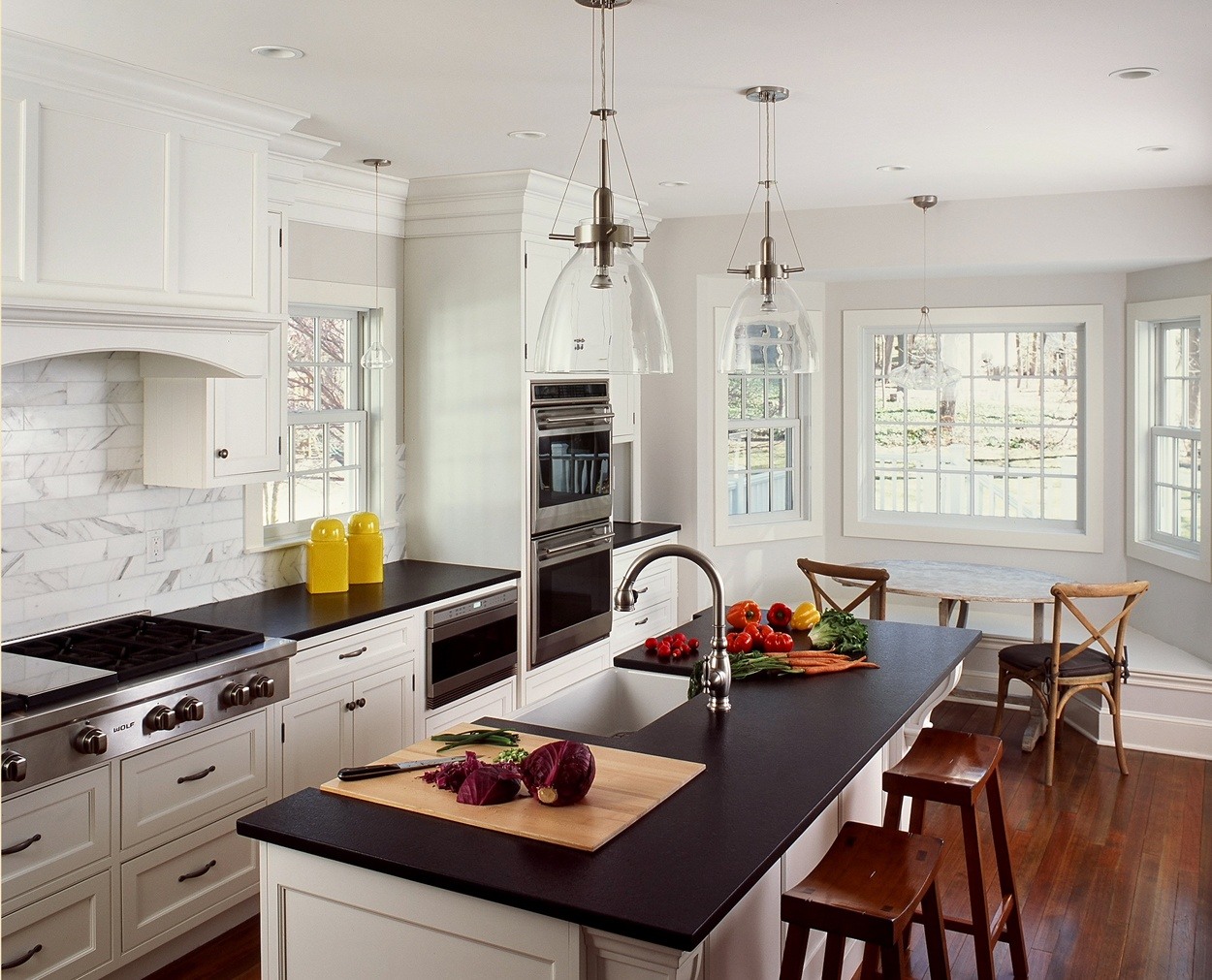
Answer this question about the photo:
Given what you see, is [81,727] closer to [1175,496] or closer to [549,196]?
[549,196]

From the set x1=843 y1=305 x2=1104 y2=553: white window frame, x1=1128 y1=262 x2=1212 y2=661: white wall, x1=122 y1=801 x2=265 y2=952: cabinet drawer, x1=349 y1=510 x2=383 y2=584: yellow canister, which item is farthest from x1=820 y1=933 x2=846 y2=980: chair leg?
x1=843 y1=305 x2=1104 y2=553: white window frame

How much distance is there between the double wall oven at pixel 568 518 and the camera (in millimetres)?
4836

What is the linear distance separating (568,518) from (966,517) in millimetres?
2794

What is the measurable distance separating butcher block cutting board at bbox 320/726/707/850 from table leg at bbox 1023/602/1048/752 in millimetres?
3307

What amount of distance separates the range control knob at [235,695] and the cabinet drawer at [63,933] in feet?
1.79

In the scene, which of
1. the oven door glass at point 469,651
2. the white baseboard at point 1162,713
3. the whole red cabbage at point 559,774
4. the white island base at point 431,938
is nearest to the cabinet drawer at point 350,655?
the oven door glass at point 469,651

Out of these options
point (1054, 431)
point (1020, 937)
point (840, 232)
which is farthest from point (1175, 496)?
point (1020, 937)

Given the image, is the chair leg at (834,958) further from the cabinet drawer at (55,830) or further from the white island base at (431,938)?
the cabinet drawer at (55,830)

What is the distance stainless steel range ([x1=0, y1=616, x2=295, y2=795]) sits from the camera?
2.64 m

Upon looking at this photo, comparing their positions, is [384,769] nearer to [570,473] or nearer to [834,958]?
[834,958]

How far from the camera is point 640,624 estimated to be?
18.8ft

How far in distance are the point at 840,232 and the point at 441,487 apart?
2.52 m

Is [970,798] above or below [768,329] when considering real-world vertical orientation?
below

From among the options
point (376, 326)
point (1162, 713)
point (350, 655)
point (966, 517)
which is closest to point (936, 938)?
point (350, 655)
